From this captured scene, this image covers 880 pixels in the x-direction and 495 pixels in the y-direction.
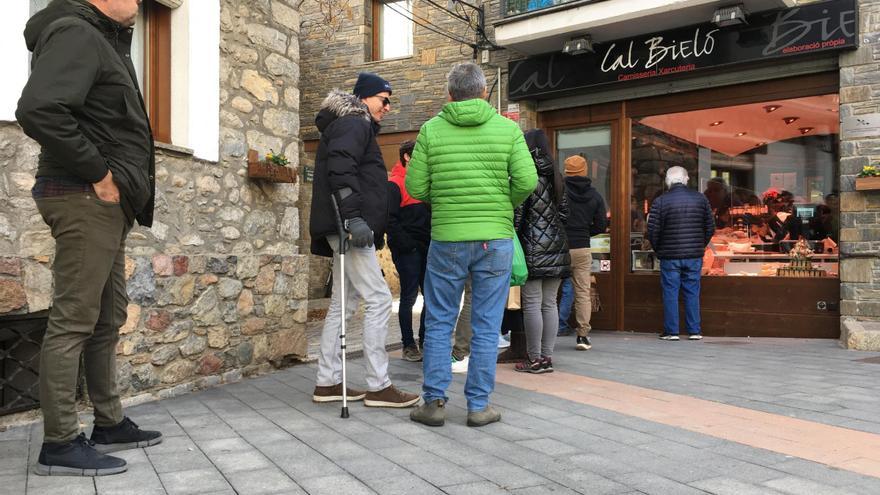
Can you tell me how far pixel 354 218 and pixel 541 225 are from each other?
1.82 meters

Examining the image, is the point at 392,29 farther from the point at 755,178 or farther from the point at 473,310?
the point at 473,310

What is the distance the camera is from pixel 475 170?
397cm

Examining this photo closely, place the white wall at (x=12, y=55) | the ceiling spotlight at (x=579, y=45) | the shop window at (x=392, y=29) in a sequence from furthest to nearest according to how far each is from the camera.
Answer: the shop window at (x=392, y=29), the ceiling spotlight at (x=579, y=45), the white wall at (x=12, y=55)

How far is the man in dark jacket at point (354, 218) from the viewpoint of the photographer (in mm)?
4207

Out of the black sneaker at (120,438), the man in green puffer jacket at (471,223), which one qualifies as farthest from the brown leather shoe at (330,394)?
the black sneaker at (120,438)

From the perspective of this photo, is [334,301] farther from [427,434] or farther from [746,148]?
[746,148]

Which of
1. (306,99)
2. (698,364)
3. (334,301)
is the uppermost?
(306,99)

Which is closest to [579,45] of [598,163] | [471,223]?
[598,163]

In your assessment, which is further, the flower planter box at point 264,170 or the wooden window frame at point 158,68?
the flower planter box at point 264,170

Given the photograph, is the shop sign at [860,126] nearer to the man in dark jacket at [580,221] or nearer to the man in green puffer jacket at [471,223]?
the man in dark jacket at [580,221]

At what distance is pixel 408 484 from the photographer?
2.97 metres

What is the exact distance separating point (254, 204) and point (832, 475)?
13.8ft

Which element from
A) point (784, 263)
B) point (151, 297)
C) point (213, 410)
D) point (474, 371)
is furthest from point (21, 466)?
point (784, 263)

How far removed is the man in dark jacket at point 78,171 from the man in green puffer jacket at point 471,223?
1529 mm
